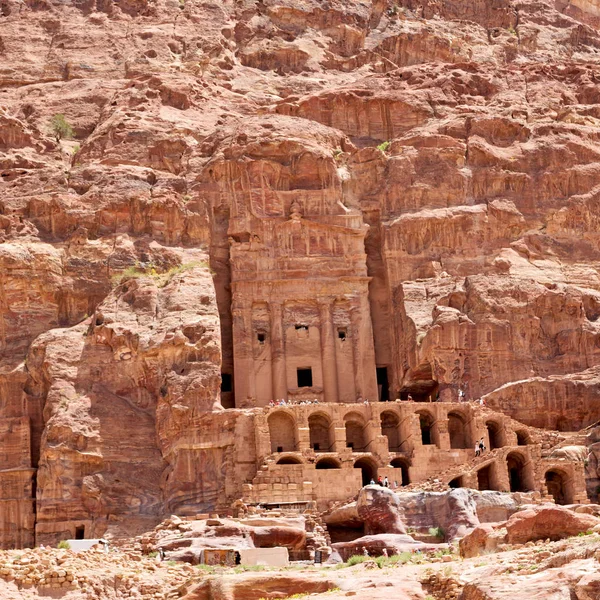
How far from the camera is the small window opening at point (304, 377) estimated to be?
7400cm

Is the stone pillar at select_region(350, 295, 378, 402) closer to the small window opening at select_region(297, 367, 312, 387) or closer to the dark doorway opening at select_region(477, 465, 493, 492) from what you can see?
the small window opening at select_region(297, 367, 312, 387)

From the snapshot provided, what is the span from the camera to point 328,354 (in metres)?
74.0

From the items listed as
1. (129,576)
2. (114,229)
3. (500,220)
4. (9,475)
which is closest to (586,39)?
(500,220)

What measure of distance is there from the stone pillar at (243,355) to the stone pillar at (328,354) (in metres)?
A: 4.41

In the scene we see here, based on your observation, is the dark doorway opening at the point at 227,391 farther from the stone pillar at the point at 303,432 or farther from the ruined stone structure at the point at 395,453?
the stone pillar at the point at 303,432

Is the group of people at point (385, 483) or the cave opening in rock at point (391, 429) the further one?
the cave opening in rock at point (391, 429)

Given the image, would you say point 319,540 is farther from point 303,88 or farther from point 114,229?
point 303,88

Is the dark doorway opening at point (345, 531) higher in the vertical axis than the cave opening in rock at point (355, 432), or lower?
lower

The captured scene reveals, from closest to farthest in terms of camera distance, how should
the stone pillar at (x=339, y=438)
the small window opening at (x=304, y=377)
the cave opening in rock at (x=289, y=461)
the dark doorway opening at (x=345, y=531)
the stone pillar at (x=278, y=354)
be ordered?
the dark doorway opening at (x=345, y=531)
the cave opening in rock at (x=289, y=461)
the stone pillar at (x=339, y=438)
the stone pillar at (x=278, y=354)
the small window opening at (x=304, y=377)

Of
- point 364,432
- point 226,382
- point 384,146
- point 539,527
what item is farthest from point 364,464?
point 539,527

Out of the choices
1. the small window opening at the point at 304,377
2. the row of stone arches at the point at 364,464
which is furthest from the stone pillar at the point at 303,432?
the small window opening at the point at 304,377

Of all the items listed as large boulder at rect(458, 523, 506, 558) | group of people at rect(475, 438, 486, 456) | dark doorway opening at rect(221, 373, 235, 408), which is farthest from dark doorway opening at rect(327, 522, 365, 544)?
dark doorway opening at rect(221, 373, 235, 408)

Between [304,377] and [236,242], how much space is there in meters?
9.54

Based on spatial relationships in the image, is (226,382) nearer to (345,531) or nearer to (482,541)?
(345,531)
